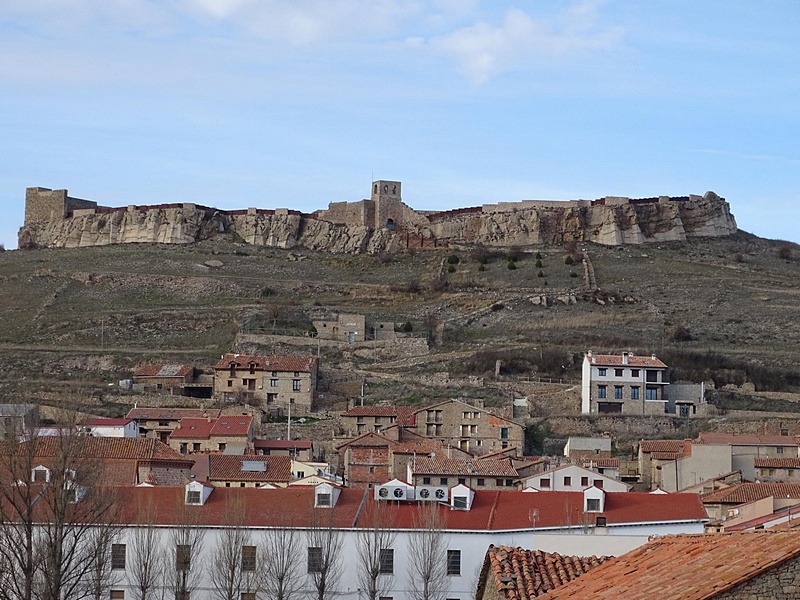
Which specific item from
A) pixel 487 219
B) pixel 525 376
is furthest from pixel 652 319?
pixel 487 219

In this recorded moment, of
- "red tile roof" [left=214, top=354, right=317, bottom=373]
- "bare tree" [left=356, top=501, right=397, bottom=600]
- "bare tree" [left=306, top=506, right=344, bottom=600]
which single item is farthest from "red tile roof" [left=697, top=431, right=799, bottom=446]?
"bare tree" [left=306, top=506, right=344, bottom=600]

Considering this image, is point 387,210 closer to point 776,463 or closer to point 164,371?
point 164,371

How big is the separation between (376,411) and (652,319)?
98.5 ft

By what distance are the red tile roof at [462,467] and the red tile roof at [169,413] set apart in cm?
1985

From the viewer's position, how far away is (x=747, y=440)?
6681 centimetres

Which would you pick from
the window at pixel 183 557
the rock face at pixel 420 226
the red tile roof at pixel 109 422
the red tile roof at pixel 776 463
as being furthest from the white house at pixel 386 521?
the rock face at pixel 420 226

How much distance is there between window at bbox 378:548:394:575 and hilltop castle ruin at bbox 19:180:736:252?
3405 inches

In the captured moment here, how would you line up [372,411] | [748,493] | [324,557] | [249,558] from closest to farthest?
[324,557]
[249,558]
[748,493]
[372,411]

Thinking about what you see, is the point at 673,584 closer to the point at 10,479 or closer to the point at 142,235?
the point at 10,479

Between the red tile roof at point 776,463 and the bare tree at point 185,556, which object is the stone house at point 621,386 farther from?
the bare tree at point 185,556

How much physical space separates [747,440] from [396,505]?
90.3 ft

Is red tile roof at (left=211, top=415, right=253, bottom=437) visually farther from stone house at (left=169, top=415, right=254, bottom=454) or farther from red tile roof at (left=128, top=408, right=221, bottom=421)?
red tile roof at (left=128, top=408, right=221, bottom=421)

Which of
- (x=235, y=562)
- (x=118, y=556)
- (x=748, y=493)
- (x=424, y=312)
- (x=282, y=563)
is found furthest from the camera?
(x=424, y=312)

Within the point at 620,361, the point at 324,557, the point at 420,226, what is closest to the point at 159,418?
the point at 620,361
